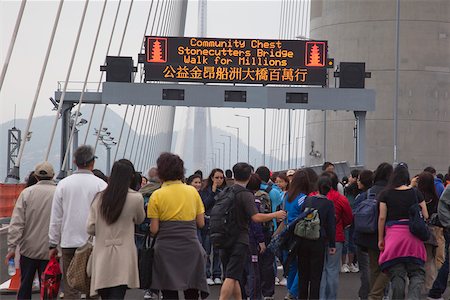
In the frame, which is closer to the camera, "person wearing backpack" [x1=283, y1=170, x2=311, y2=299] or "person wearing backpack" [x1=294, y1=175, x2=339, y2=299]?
"person wearing backpack" [x1=294, y1=175, x2=339, y2=299]

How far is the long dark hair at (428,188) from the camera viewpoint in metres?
12.4

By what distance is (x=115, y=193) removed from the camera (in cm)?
857

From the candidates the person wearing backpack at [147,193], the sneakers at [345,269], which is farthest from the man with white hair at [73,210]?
the sneakers at [345,269]

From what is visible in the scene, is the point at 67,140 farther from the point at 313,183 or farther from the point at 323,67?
the point at 313,183

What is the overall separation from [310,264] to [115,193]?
3106 millimetres

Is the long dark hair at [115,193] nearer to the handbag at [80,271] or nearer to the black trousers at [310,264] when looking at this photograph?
the handbag at [80,271]

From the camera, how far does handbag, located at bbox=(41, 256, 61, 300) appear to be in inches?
371

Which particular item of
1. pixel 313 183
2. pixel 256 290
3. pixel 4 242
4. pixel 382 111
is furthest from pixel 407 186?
pixel 382 111

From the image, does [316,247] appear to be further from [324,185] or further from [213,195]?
[213,195]

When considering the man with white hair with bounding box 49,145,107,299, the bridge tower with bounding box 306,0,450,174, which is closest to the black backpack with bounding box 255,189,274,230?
the man with white hair with bounding box 49,145,107,299

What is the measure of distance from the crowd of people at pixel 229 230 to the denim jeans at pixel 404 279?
0.01 metres

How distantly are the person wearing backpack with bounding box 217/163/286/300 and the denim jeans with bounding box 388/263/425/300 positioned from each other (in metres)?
1.37

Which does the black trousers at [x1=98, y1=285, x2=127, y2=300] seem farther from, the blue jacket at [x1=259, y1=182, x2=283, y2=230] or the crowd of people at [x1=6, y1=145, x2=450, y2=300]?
the blue jacket at [x1=259, y1=182, x2=283, y2=230]

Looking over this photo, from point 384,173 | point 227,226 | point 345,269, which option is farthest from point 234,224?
point 345,269
